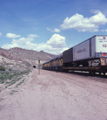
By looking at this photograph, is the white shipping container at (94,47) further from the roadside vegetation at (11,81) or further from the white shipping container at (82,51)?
the roadside vegetation at (11,81)

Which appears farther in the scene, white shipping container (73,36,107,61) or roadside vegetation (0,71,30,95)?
white shipping container (73,36,107,61)

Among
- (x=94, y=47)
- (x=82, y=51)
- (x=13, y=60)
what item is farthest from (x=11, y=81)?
(x=13, y=60)

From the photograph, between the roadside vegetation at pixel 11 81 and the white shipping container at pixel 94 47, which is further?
the white shipping container at pixel 94 47

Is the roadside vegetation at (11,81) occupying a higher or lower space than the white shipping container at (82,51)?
lower

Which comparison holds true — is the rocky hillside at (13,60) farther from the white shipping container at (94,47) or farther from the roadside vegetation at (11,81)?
the white shipping container at (94,47)

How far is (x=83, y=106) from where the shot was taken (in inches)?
208

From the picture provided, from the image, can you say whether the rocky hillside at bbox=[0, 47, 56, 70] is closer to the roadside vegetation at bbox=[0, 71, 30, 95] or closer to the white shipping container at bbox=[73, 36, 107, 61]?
the roadside vegetation at bbox=[0, 71, 30, 95]

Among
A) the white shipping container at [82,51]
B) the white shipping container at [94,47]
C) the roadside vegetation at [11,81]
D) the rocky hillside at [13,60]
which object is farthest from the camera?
the rocky hillside at [13,60]

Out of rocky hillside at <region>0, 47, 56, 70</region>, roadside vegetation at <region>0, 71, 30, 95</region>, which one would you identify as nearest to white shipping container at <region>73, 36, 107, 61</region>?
roadside vegetation at <region>0, 71, 30, 95</region>

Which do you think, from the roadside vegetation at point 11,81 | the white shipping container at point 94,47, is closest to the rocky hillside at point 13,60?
the roadside vegetation at point 11,81

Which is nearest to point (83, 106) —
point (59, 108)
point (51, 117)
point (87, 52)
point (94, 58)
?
point (59, 108)

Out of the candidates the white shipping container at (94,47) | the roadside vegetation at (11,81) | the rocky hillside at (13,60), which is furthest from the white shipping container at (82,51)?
the rocky hillside at (13,60)

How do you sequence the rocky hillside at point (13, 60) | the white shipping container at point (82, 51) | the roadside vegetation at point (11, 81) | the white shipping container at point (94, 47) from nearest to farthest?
the roadside vegetation at point (11, 81) < the white shipping container at point (94, 47) < the white shipping container at point (82, 51) < the rocky hillside at point (13, 60)

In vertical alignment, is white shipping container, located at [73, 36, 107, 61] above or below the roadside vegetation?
above
